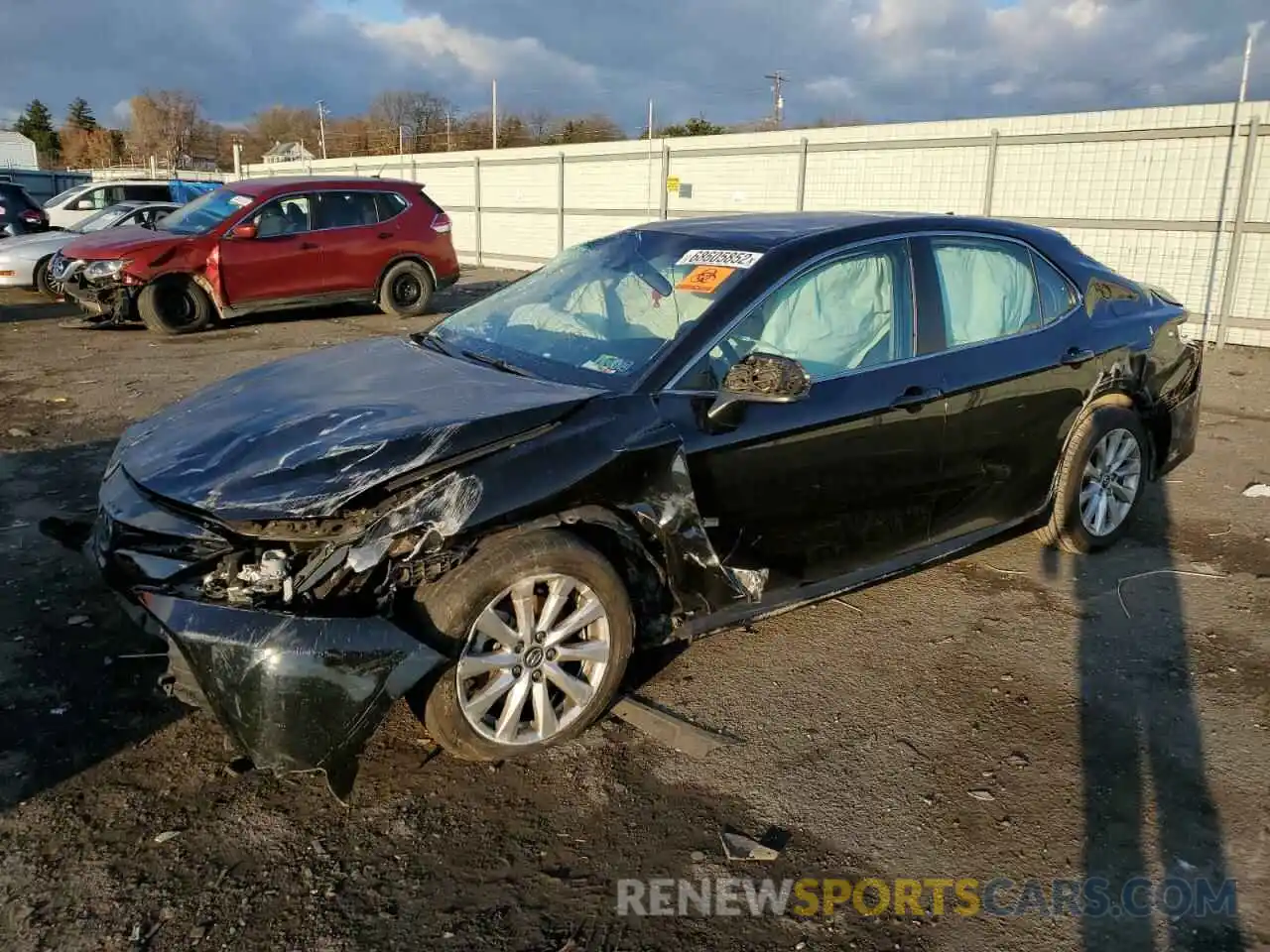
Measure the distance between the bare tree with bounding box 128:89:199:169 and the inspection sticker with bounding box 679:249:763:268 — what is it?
84.3 m

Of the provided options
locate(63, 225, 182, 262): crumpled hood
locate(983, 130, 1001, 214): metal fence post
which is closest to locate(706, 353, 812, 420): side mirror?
locate(63, 225, 182, 262): crumpled hood

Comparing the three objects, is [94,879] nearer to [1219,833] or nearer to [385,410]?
[385,410]

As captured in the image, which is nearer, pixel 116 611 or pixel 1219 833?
pixel 1219 833

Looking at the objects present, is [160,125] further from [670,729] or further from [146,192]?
[670,729]

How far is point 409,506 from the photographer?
291cm

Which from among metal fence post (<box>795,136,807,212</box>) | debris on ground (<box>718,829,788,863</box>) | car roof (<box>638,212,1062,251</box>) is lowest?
debris on ground (<box>718,829,788,863</box>)

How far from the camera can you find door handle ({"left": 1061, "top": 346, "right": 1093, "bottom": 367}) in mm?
4586

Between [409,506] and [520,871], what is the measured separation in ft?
3.56

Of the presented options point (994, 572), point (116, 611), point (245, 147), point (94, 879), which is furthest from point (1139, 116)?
point (245, 147)

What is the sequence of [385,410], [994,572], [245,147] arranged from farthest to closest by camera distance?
[245,147]
[994,572]
[385,410]

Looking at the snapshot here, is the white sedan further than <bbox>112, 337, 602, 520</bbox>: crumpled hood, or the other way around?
the white sedan

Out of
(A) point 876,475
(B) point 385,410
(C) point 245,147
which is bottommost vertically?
(A) point 876,475

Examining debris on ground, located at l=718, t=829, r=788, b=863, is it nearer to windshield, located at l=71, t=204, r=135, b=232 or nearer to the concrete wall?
the concrete wall

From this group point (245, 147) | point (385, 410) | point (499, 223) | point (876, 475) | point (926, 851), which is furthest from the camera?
point (245, 147)
